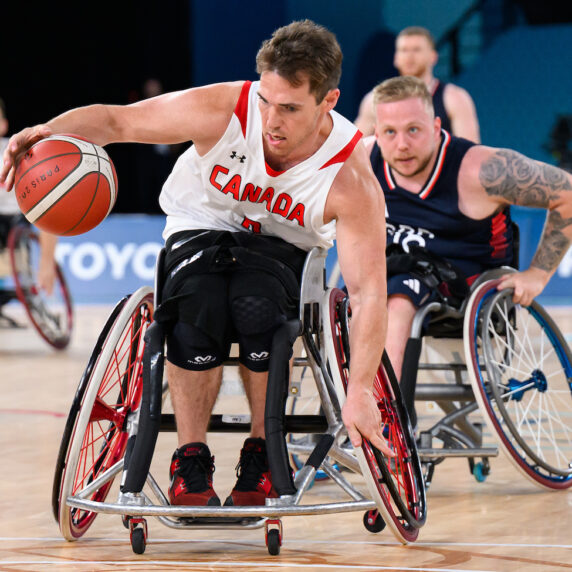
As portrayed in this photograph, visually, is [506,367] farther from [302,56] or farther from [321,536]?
[302,56]

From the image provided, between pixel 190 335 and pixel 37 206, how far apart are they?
455mm

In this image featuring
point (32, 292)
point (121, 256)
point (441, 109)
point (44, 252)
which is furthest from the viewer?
point (121, 256)

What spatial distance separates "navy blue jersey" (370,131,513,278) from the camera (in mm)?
3670

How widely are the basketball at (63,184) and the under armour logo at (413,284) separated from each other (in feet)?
3.75

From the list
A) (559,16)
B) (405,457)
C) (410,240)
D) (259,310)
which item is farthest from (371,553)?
(559,16)

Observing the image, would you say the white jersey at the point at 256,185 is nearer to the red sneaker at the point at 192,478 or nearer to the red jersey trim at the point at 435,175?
the red sneaker at the point at 192,478

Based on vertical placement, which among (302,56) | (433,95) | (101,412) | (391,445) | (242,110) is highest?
(302,56)

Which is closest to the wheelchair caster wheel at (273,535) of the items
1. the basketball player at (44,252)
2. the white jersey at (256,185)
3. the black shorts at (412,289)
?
the white jersey at (256,185)

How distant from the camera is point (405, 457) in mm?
2828

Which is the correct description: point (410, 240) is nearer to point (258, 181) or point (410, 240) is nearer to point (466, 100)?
point (258, 181)

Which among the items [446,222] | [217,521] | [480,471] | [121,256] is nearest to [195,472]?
[217,521]

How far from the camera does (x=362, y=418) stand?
2.56m

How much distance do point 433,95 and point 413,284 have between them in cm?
195

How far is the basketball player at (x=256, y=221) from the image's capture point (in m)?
2.59
